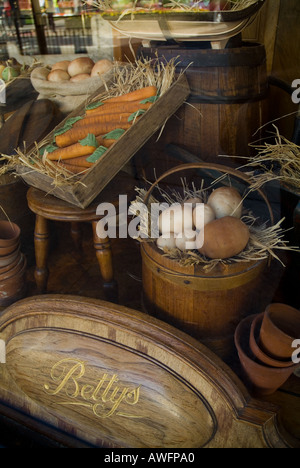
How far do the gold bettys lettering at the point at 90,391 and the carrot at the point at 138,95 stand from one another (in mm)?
875

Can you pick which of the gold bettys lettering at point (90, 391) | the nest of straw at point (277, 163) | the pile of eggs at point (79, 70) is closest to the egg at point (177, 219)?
the nest of straw at point (277, 163)

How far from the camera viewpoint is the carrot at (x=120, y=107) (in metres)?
1.25

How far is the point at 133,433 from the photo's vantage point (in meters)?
0.93

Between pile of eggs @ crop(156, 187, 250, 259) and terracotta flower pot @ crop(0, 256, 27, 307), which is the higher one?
pile of eggs @ crop(156, 187, 250, 259)

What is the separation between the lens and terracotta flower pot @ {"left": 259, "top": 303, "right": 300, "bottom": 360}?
80cm

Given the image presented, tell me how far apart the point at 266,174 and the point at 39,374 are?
834mm

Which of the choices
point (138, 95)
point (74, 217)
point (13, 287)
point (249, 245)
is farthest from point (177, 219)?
point (13, 287)

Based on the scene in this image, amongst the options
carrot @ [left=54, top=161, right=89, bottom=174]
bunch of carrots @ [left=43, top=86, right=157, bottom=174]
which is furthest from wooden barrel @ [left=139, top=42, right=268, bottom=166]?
carrot @ [left=54, top=161, right=89, bottom=174]

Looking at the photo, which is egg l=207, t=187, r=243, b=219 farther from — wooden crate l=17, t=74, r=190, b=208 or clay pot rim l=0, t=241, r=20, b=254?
clay pot rim l=0, t=241, r=20, b=254

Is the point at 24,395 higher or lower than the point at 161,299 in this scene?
lower

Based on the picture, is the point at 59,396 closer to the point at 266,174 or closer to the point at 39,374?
the point at 39,374

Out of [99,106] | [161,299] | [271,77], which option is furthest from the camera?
[99,106]

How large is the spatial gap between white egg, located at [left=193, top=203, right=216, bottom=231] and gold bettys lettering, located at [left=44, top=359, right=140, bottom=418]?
0.43 meters

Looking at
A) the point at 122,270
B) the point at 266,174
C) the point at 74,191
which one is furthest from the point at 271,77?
the point at 122,270
